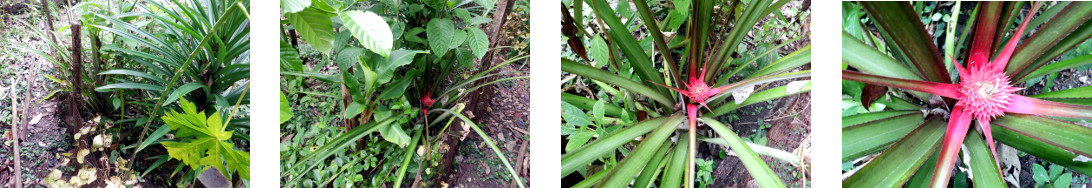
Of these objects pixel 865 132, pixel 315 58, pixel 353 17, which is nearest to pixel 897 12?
pixel 865 132

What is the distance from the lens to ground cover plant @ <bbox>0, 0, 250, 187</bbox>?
745mm

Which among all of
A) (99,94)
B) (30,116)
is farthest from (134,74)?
(30,116)

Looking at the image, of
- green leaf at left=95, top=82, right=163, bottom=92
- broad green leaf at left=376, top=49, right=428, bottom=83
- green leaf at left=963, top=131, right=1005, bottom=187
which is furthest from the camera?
green leaf at left=95, top=82, right=163, bottom=92

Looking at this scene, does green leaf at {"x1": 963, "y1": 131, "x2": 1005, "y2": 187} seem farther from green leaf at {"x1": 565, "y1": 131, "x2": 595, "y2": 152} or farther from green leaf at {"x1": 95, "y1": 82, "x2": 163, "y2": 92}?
green leaf at {"x1": 95, "y1": 82, "x2": 163, "y2": 92}

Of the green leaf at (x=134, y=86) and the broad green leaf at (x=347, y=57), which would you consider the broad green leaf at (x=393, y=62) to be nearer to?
the broad green leaf at (x=347, y=57)

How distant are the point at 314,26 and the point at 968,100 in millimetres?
792

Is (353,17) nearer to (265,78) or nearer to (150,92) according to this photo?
(265,78)

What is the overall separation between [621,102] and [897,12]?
45cm

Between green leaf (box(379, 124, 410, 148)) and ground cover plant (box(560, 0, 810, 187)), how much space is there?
0.29 m

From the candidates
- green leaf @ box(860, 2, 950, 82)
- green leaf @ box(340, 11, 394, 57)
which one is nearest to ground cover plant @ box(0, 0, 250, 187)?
green leaf @ box(340, 11, 394, 57)

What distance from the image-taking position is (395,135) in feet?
2.34

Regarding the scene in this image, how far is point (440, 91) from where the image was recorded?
846mm

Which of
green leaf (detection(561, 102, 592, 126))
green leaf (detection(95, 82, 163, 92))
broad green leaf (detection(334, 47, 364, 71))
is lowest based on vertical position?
green leaf (detection(561, 102, 592, 126))

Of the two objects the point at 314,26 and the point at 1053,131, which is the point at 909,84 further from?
the point at 314,26
